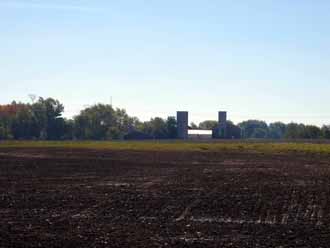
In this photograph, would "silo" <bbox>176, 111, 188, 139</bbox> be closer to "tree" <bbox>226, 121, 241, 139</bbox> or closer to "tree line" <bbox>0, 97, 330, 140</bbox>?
"tree line" <bbox>0, 97, 330, 140</bbox>

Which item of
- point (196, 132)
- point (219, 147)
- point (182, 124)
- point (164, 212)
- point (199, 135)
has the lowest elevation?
point (164, 212)

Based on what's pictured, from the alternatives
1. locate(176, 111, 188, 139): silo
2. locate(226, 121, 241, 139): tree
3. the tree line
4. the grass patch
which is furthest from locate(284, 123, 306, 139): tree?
the grass patch

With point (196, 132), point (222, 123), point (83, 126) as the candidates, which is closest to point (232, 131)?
point (222, 123)

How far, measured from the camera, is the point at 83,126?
170875 millimetres

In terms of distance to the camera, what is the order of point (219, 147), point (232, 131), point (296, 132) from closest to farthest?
1. point (219, 147)
2. point (296, 132)
3. point (232, 131)

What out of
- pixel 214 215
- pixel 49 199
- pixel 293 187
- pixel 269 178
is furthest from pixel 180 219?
pixel 269 178

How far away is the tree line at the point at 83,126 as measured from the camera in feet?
529

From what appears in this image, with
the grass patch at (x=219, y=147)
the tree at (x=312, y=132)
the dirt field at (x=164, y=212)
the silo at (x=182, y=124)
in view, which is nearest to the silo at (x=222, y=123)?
the silo at (x=182, y=124)

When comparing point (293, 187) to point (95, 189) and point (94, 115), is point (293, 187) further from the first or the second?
point (94, 115)

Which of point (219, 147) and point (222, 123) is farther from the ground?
point (222, 123)

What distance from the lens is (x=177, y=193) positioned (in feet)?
76.0

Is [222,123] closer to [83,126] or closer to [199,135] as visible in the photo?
[199,135]

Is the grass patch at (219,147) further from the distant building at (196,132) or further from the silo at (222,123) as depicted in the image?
the silo at (222,123)

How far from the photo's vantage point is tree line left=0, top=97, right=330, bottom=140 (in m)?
161
